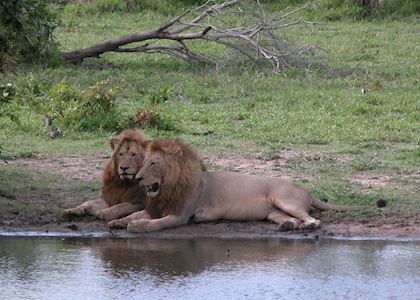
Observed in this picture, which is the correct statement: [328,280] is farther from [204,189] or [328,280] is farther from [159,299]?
[204,189]

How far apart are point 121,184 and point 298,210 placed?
4.27 ft

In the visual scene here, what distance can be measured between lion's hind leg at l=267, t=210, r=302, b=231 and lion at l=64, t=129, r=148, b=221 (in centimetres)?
95

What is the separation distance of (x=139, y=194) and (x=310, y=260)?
1.71 m

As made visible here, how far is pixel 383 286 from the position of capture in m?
6.75

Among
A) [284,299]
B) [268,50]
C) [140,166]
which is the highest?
[268,50]

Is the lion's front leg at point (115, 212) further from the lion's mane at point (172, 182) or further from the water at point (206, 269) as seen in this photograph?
the water at point (206, 269)

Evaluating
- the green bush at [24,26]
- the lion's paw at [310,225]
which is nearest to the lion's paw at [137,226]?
the lion's paw at [310,225]

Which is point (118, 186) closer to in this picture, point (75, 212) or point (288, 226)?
point (75, 212)

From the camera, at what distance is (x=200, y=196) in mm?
8508

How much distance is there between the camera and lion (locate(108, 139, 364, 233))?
830 cm

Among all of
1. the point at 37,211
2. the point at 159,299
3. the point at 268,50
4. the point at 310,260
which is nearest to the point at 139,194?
the point at 37,211

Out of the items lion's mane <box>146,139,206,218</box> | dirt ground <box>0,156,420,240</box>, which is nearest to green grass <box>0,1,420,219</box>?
dirt ground <box>0,156,420,240</box>

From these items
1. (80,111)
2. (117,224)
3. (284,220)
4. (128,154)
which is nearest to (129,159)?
(128,154)

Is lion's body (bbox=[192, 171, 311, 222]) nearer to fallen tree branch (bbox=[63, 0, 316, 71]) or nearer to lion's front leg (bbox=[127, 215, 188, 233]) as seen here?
lion's front leg (bbox=[127, 215, 188, 233])
